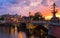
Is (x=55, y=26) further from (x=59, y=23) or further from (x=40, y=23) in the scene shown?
(x=40, y=23)

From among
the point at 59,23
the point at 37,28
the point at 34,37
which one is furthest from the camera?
the point at 37,28

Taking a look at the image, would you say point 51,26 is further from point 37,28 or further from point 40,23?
point 37,28

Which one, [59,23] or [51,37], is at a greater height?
[59,23]

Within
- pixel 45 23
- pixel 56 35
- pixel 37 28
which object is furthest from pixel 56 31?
pixel 37 28

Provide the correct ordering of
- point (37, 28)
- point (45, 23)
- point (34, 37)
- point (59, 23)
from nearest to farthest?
point (59, 23)
point (34, 37)
point (45, 23)
point (37, 28)

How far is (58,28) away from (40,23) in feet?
40.2

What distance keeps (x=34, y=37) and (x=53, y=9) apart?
26.9ft

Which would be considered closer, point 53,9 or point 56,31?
point 56,31

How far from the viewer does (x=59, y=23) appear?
153 feet

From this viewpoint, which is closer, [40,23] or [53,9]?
[53,9]

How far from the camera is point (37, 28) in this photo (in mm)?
70312

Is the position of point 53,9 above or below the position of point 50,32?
above

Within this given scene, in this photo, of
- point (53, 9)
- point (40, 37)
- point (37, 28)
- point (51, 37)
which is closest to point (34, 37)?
point (40, 37)

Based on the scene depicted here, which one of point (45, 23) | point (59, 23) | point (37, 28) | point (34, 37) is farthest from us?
point (37, 28)
